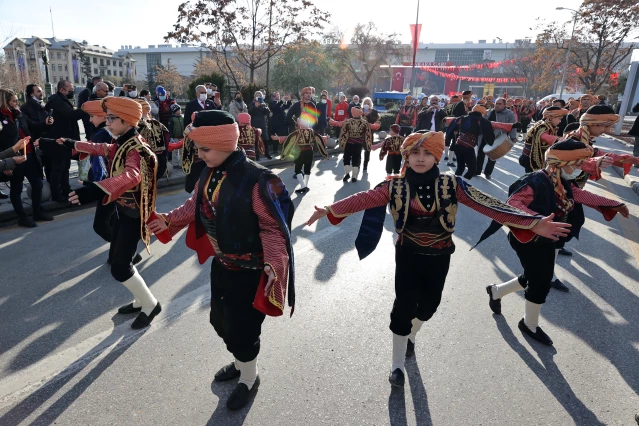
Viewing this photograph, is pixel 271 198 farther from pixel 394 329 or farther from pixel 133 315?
pixel 133 315

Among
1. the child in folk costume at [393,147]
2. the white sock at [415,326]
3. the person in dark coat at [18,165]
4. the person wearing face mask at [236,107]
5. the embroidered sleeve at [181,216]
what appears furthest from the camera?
the person wearing face mask at [236,107]

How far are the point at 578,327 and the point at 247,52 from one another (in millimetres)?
17074

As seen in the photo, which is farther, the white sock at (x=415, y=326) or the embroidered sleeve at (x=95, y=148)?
the embroidered sleeve at (x=95, y=148)

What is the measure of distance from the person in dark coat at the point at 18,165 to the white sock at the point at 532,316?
6783 millimetres

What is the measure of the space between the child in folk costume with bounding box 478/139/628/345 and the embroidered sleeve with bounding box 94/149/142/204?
3.13 metres

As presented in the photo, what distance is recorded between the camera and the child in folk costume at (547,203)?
3627 millimetres

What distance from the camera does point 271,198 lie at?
100 inches

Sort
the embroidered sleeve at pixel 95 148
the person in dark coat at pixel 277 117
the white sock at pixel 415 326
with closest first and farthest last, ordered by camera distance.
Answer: the white sock at pixel 415 326 → the embroidered sleeve at pixel 95 148 → the person in dark coat at pixel 277 117

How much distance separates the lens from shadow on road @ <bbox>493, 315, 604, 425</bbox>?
116 inches

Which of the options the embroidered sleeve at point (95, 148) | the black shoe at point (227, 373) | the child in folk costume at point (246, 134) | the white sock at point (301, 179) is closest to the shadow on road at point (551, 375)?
the black shoe at point (227, 373)

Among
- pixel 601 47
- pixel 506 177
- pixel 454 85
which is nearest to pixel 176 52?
pixel 454 85

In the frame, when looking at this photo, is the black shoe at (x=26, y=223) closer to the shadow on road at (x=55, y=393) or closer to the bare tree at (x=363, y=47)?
the shadow on road at (x=55, y=393)

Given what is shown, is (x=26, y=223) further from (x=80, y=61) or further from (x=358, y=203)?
(x=80, y=61)

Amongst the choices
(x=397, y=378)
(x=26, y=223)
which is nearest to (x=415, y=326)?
(x=397, y=378)
